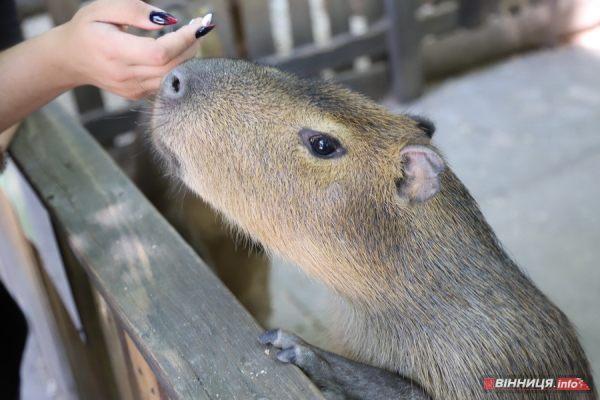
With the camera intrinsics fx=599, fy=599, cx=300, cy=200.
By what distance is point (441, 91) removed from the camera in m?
6.21

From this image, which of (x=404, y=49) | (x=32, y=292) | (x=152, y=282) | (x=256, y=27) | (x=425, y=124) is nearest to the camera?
(x=152, y=282)

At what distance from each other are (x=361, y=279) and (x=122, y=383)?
1.05 metres

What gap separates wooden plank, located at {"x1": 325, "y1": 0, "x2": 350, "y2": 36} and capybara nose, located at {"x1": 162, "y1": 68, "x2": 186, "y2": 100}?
4.26m

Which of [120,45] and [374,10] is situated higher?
[120,45]

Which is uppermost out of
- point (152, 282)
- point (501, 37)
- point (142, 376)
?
point (152, 282)

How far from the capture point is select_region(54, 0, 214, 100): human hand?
1.58 meters

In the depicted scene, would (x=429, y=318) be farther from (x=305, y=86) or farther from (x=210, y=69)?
(x=210, y=69)

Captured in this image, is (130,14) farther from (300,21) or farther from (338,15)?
(338,15)

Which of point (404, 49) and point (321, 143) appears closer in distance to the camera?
point (321, 143)

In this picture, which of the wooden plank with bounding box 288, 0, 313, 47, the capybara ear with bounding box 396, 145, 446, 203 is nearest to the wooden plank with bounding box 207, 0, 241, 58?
the wooden plank with bounding box 288, 0, 313, 47

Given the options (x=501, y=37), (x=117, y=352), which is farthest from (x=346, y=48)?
(x=117, y=352)

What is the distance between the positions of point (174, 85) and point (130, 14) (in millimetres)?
238

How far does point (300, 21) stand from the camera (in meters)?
5.61

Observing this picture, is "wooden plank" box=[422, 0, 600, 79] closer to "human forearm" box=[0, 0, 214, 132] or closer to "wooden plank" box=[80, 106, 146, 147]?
"wooden plank" box=[80, 106, 146, 147]
